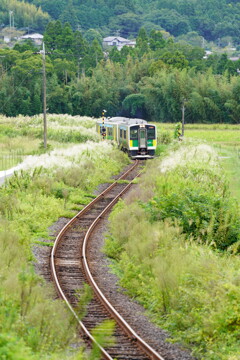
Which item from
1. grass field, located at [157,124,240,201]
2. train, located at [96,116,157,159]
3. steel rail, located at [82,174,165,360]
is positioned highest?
steel rail, located at [82,174,165,360]

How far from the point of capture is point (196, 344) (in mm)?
10180

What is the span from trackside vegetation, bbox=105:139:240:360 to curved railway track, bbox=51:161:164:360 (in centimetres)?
63

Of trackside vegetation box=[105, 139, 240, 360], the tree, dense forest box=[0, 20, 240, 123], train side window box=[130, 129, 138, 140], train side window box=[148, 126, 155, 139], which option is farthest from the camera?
the tree

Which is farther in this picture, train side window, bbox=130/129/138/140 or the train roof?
the train roof

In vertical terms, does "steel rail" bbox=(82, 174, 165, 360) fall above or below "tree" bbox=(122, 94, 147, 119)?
above

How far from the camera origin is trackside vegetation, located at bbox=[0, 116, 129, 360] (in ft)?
28.0

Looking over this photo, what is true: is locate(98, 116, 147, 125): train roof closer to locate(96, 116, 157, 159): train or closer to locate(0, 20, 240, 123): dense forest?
locate(96, 116, 157, 159): train

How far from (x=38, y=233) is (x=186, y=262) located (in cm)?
637

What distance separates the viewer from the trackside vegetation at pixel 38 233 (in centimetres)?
854

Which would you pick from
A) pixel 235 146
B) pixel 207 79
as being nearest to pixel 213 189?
pixel 235 146

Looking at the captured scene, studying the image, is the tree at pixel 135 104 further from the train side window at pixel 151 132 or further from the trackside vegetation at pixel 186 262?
the trackside vegetation at pixel 186 262

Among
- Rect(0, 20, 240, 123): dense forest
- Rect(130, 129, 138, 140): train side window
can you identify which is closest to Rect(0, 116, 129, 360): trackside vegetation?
Rect(130, 129, 138, 140): train side window

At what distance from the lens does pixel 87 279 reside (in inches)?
549

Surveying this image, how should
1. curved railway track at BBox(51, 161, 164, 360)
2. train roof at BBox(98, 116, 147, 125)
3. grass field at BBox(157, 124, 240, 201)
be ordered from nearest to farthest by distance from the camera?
curved railway track at BBox(51, 161, 164, 360)
grass field at BBox(157, 124, 240, 201)
train roof at BBox(98, 116, 147, 125)
